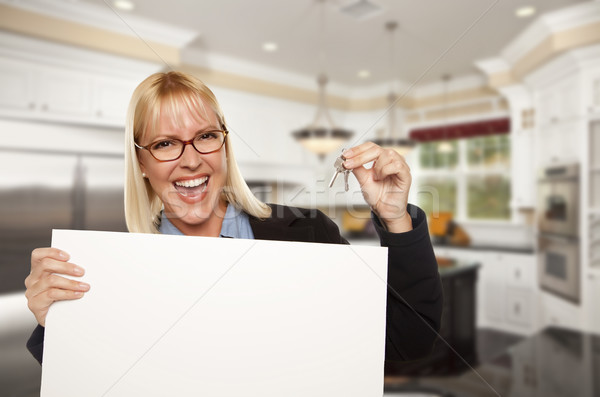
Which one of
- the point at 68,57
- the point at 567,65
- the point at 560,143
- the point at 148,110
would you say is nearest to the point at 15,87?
the point at 68,57

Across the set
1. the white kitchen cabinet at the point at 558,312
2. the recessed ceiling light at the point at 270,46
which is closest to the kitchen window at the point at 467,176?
the white kitchen cabinet at the point at 558,312

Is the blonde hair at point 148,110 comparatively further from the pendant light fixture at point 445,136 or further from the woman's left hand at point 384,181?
the pendant light fixture at point 445,136

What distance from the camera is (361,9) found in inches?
107

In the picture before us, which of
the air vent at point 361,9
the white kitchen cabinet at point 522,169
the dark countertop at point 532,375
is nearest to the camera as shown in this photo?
the dark countertop at point 532,375

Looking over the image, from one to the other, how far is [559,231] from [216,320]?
3317 millimetres

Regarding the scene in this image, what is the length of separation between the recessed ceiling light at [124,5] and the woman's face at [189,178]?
238 cm

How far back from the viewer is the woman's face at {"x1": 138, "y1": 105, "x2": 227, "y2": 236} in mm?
688

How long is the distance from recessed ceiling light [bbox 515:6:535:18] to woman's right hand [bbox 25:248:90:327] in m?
3.18

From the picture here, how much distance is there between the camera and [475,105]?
434 centimetres

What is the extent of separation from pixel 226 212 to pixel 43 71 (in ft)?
8.04

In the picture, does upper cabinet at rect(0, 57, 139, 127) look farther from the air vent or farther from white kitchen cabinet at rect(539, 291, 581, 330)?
white kitchen cabinet at rect(539, 291, 581, 330)

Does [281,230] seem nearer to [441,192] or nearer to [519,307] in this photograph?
[519,307]

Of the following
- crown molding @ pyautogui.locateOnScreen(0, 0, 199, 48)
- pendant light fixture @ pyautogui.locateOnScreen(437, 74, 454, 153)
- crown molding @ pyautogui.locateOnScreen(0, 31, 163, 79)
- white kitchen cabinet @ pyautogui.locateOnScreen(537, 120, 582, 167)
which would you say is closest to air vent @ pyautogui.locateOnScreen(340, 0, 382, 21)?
crown molding @ pyautogui.locateOnScreen(0, 0, 199, 48)

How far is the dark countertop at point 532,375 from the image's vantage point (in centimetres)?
88
